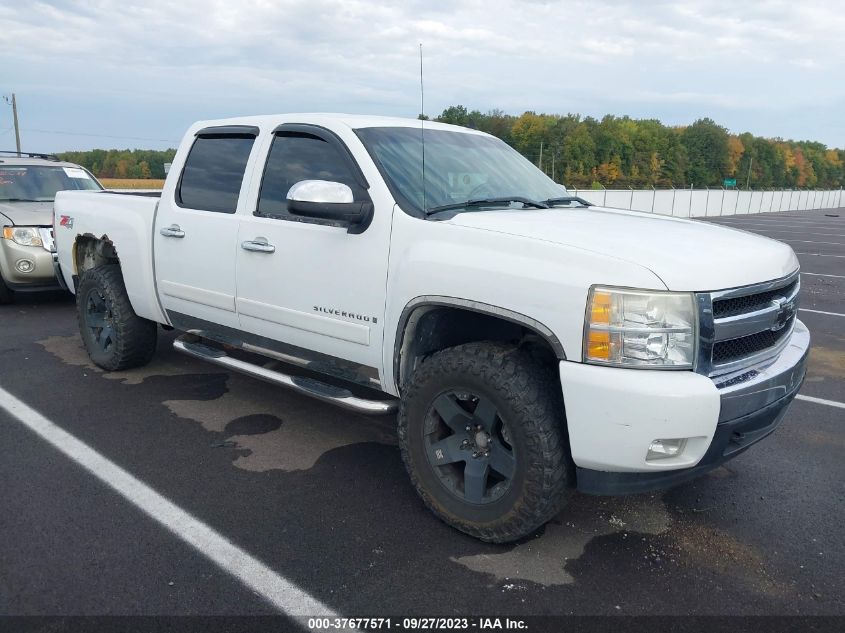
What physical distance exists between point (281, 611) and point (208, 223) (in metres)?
2.55

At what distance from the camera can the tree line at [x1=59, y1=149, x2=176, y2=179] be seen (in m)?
52.0

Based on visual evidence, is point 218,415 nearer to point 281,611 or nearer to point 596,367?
point 281,611

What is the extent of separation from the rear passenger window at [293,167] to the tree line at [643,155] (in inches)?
1930

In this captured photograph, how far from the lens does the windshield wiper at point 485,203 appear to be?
3.45 metres

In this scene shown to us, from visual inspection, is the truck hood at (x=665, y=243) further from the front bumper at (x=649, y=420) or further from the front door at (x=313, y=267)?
the front door at (x=313, y=267)

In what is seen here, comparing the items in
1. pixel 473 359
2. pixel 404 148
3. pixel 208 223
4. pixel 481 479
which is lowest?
pixel 481 479

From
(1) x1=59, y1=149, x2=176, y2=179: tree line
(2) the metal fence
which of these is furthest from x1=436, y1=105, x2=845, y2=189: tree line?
(1) x1=59, y1=149, x2=176, y2=179: tree line

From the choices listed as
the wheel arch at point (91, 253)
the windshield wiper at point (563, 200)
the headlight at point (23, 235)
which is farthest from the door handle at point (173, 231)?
the headlight at point (23, 235)

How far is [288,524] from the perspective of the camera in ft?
10.9

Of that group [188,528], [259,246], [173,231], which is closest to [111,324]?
[173,231]

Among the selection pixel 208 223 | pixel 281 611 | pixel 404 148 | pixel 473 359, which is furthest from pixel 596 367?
pixel 208 223

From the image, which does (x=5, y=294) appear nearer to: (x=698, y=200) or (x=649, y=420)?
(x=649, y=420)

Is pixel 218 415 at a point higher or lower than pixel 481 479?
lower

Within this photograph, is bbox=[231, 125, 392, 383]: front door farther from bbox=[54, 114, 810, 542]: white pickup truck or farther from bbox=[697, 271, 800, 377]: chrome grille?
bbox=[697, 271, 800, 377]: chrome grille
